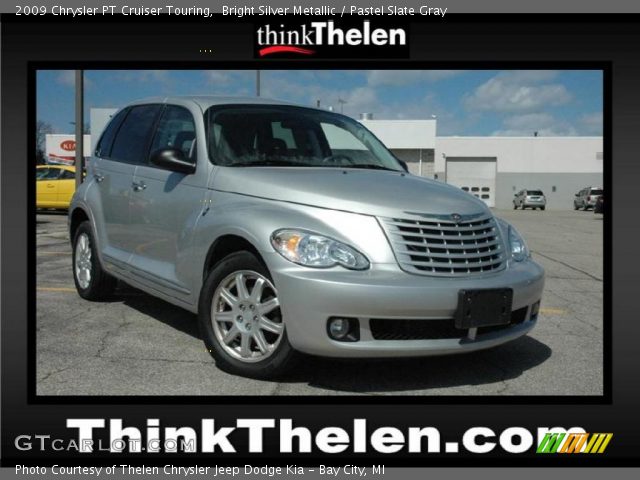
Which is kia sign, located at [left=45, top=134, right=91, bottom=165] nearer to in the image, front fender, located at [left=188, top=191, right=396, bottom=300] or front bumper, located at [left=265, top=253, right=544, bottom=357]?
front fender, located at [left=188, top=191, right=396, bottom=300]

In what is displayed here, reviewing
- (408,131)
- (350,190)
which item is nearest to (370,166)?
(350,190)

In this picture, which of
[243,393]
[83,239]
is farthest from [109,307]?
[243,393]

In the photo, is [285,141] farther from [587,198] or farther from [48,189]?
[587,198]

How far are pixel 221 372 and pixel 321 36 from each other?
6.97 ft

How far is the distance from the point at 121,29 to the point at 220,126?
4.94ft

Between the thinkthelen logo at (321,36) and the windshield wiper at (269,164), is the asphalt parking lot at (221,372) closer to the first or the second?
the windshield wiper at (269,164)

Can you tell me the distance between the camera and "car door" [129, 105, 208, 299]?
4.76 metres

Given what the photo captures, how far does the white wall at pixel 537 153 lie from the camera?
51.5 m

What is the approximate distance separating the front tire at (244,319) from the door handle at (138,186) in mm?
1421

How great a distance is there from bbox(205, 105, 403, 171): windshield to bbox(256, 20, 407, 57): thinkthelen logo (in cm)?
127

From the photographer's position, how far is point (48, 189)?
62.5 feet

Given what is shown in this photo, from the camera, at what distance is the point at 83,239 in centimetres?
655

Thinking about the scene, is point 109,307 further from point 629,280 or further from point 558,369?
point 629,280

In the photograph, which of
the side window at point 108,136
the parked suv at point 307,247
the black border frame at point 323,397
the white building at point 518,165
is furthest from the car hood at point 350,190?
the white building at point 518,165
